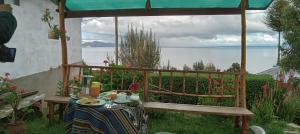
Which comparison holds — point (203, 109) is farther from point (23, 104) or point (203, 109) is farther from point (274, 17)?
point (274, 17)

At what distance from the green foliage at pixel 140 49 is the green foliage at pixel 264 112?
417cm

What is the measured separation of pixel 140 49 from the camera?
897cm

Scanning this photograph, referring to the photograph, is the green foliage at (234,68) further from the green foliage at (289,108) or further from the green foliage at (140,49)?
the green foliage at (289,108)

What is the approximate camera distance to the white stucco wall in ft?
21.3

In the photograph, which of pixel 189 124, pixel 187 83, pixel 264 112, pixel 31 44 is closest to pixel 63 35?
pixel 189 124

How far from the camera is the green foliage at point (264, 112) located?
15.8 feet

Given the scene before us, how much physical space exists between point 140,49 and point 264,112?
481cm

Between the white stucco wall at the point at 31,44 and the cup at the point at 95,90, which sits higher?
the white stucco wall at the point at 31,44

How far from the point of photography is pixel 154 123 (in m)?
4.83

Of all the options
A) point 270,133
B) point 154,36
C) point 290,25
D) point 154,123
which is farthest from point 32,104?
point 290,25

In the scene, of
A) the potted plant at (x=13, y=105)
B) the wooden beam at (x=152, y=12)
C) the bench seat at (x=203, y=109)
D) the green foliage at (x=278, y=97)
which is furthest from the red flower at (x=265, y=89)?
the potted plant at (x=13, y=105)

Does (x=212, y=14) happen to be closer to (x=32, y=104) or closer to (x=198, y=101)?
(x=198, y=101)

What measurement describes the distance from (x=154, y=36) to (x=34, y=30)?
3494 millimetres

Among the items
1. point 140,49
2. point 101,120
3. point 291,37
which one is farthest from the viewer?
point 140,49
